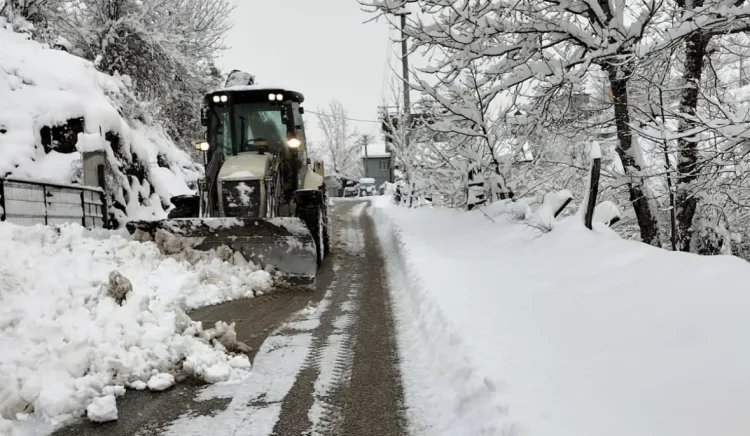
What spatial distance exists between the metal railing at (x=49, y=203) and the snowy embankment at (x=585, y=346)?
583 cm

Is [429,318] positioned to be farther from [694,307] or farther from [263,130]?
[263,130]

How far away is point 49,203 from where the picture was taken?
29.6 feet

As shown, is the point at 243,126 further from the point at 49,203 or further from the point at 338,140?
the point at 338,140

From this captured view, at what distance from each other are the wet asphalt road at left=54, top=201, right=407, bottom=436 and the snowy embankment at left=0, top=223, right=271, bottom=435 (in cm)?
17

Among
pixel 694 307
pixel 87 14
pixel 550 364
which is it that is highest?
pixel 87 14

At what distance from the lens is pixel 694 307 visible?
12.1 feet

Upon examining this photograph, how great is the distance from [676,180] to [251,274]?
19.3ft

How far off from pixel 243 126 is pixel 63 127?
5091 millimetres

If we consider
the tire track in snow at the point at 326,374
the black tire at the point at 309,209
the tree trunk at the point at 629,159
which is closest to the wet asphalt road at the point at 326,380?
the tire track in snow at the point at 326,374

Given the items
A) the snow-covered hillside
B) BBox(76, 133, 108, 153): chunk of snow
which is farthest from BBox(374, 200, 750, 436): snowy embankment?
the snow-covered hillside

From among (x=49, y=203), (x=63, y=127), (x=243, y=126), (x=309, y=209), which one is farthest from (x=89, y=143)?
(x=309, y=209)

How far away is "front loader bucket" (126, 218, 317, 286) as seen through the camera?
735 centimetres

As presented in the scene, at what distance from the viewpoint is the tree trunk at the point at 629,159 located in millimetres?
7871

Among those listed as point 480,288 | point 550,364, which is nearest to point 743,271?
point 550,364
